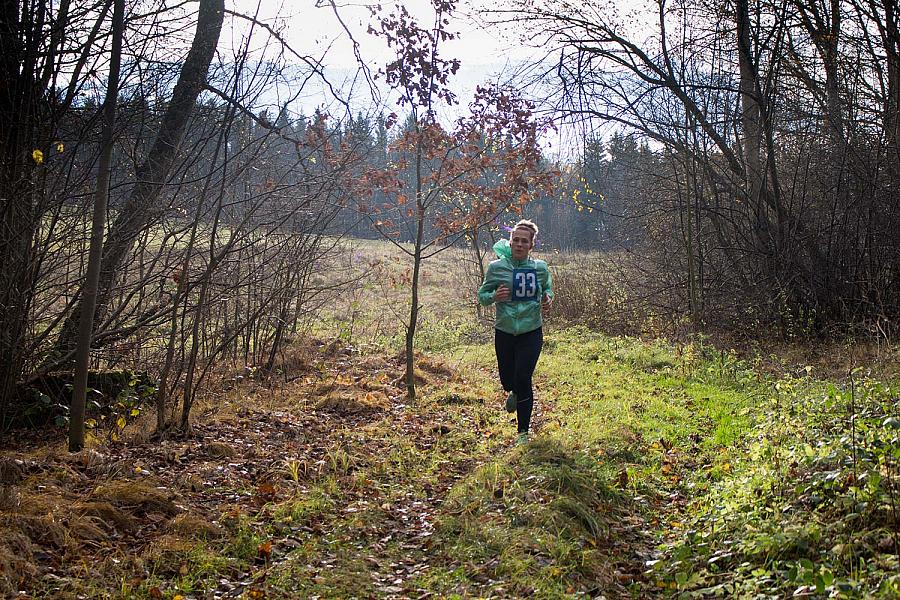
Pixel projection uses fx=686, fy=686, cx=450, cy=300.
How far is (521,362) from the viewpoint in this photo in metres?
6.75

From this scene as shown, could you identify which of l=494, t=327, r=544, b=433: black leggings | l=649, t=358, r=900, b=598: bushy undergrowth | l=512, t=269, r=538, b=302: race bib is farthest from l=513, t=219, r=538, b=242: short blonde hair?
l=649, t=358, r=900, b=598: bushy undergrowth

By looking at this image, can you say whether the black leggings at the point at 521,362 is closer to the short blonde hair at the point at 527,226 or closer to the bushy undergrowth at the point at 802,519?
the short blonde hair at the point at 527,226

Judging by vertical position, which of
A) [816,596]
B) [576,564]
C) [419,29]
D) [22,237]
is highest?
[419,29]

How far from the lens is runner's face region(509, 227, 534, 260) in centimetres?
684

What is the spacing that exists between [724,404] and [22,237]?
7313mm

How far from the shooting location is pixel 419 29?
8102 millimetres

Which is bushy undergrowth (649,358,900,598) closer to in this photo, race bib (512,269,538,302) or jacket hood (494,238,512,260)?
race bib (512,269,538,302)

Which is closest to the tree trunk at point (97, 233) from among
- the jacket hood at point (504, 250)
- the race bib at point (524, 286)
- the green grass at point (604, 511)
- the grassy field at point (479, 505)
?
the grassy field at point (479, 505)

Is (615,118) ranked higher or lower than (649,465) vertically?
higher

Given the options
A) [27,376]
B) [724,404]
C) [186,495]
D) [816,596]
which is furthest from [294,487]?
[724,404]

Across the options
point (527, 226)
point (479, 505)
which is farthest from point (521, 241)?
point (479, 505)

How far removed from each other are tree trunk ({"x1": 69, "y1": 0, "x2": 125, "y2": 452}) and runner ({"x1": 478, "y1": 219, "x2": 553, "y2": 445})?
11.3 ft

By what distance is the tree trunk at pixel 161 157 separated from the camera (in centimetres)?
731

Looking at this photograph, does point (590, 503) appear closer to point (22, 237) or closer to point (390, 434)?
point (390, 434)
